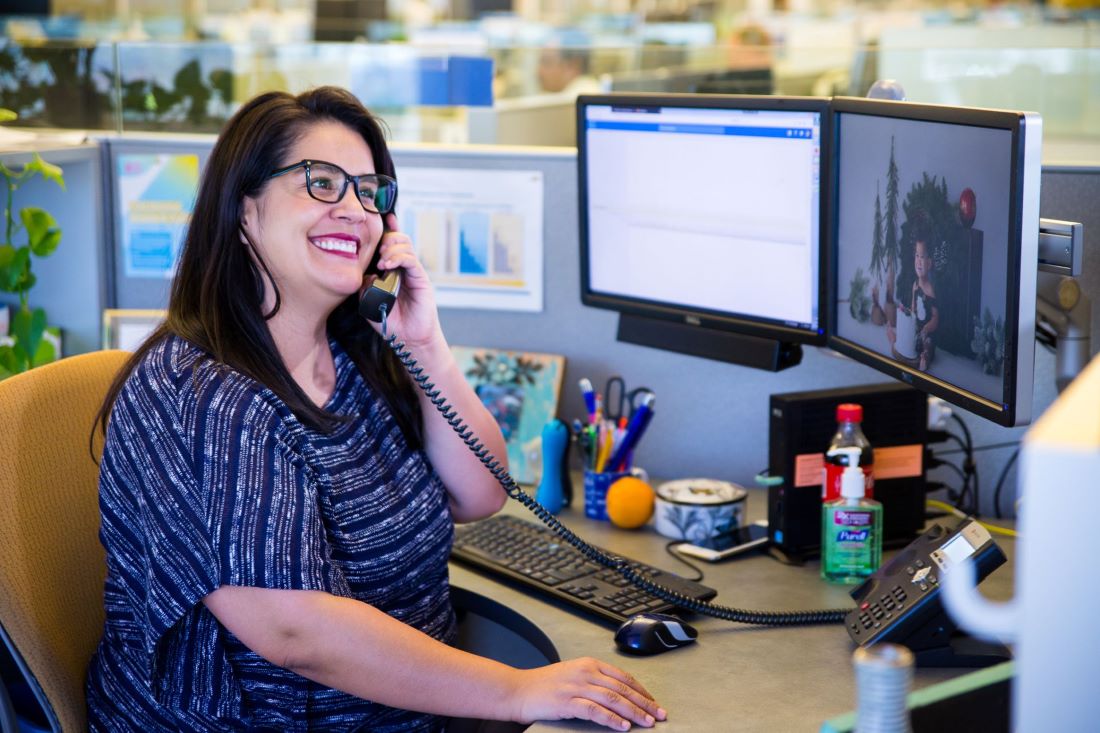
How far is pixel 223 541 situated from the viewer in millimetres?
1146

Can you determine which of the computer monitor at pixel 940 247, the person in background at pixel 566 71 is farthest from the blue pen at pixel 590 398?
the person in background at pixel 566 71

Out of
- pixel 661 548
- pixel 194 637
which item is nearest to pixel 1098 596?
pixel 194 637

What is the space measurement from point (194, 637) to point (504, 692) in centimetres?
32

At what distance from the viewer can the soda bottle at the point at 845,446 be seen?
4.80ft

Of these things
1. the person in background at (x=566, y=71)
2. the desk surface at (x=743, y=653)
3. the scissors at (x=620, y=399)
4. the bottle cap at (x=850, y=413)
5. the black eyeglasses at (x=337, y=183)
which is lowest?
the desk surface at (x=743, y=653)

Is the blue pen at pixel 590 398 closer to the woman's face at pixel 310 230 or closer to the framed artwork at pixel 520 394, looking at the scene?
the framed artwork at pixel 520 394

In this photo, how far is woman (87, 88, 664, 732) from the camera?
3.77ft

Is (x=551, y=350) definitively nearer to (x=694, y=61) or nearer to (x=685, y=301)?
(x=685, y=301)

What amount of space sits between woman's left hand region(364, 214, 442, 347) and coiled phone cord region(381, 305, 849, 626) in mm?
17

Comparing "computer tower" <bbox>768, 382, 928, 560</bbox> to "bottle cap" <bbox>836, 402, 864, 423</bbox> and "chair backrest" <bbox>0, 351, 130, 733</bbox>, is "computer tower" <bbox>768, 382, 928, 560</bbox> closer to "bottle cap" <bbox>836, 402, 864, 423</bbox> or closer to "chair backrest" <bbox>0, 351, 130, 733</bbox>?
"bottle cap" <bbox>836, 402, 864, 423</bbox>

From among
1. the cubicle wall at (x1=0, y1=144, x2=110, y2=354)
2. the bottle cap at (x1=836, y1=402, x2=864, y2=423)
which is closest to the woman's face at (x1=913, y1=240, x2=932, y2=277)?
the bottle cap at (x1=836, y1=402, x2=864, y2=423)

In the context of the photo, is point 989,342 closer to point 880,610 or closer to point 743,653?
point 880,610

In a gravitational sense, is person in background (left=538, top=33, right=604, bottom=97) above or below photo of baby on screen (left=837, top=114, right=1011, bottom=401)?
above

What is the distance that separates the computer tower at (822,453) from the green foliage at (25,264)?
109cm
